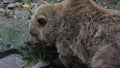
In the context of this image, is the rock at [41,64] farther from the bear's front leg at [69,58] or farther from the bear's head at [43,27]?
the bear's front leg at [69,58]

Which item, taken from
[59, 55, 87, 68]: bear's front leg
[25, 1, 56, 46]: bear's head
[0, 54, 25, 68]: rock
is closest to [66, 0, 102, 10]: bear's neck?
[25, 1, 56, 46]: bear's head

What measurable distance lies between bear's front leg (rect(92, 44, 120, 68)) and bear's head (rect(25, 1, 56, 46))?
3.55 ft

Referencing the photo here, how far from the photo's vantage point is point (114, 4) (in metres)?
10.6

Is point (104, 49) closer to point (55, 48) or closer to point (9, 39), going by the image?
point (55, 48)

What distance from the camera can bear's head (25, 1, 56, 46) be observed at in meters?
7.01

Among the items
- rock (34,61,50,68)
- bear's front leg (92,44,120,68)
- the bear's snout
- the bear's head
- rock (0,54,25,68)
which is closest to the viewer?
bear's front leg (92,44,120,68)

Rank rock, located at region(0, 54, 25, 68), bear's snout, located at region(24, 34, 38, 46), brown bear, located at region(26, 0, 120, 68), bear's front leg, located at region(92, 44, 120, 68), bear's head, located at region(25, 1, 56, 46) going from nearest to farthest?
1. bear's front leg, located at region(92, 44, 120, 68)
2. brown bear, located at region(26, 0, 120, 68)
3. bear's head, located at region(25, 1, 56, 46)
4. bear's snout, located at region(24, 34, 38, 46)
5. rock, located at region(0, 54, 25, 68)

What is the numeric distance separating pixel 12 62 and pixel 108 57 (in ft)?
7.65

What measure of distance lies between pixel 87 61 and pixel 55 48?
1.14m

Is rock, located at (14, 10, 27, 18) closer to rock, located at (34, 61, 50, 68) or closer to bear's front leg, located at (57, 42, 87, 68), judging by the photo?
rock, located at (34, 61, 50, 68)

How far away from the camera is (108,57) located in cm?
614

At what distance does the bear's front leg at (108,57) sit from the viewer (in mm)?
6074

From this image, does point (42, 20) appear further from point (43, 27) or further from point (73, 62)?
point (73, 62)

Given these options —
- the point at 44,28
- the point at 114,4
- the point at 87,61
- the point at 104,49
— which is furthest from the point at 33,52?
the point at 114,4
